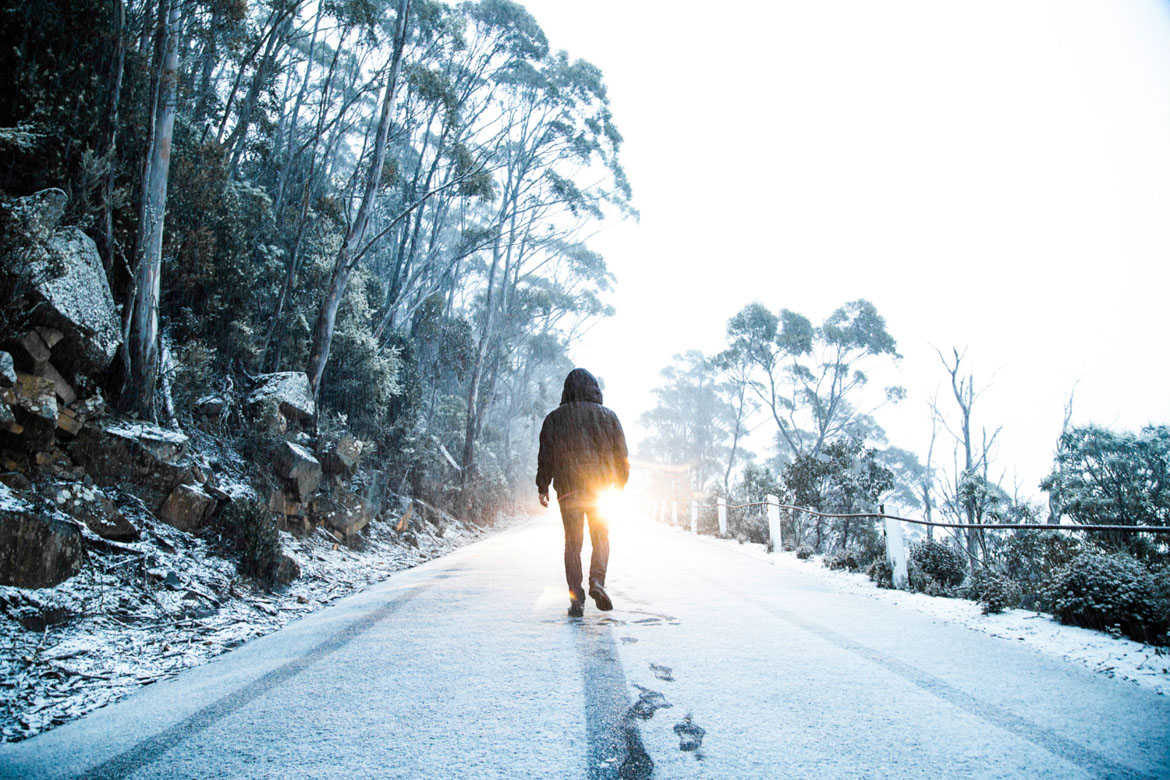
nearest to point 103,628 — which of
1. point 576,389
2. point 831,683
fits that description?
point 576,389

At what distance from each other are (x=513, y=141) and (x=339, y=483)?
14764 millimetres

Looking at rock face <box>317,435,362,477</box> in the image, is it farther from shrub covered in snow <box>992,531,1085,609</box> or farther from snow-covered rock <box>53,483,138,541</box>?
shrub covered in snow <box>992,531,1085,609</box>

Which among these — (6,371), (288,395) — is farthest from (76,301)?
(288,395)

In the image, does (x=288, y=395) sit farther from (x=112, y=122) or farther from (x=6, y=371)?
(x=6, y=371)

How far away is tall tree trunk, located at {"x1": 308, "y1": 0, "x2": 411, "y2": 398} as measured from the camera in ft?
29.5

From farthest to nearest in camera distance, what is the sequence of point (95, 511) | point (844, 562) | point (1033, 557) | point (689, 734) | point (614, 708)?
1. point (844, 562)
2. point (1033, 557)
3. point (95, 511)
4. point (614, 708)
5. point (689, 734)

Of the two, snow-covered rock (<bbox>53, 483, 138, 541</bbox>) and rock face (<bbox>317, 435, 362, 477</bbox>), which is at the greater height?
rock face (<bbox>317, 435, 362, 477</bbox>)

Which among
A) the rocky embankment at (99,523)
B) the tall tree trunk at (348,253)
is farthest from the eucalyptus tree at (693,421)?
the rocky embankment at (99,523)

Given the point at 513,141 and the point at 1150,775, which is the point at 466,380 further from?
the point at 1150,775

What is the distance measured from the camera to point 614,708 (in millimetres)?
2354

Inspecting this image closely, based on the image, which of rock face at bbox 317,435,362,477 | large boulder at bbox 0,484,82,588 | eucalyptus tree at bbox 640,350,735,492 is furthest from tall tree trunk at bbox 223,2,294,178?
eucalyptus tree at bbox 640,350,735,492

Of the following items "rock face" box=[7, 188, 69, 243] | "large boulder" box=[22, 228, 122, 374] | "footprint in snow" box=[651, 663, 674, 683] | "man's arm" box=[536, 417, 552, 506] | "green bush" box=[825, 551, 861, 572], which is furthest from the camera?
"green bush" box=[825, 551, 861, 572]

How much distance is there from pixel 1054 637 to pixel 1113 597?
0.58m

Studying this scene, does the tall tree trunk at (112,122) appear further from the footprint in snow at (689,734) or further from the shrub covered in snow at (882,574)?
the shrub covered in snow at (882,574)
